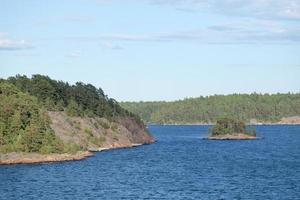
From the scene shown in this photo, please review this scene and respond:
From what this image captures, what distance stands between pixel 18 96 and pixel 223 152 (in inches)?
2542

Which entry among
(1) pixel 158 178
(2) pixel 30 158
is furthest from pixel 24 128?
(1) pixel 158 178

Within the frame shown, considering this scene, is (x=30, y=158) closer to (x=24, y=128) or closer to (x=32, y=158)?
(x=32, y=158)

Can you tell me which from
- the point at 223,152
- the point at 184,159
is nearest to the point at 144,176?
the point at 184,159

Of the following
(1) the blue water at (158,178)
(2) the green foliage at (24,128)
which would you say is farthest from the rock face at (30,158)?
(1) the blue water at (158,178)

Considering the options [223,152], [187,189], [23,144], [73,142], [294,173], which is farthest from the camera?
[223,152]

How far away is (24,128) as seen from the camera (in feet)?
539

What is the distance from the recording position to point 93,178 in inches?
4929

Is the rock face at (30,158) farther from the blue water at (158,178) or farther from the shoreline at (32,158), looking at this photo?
the blue water at (158,178)

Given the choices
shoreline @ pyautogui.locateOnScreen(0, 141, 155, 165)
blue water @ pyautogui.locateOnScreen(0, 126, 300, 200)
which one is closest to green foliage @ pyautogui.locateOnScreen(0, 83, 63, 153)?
shoreline @ pyautogui.locateOnScreen(0, 141, 155, 165)

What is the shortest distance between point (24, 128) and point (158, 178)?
170 feet

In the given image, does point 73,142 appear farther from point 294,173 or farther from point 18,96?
point 294,173

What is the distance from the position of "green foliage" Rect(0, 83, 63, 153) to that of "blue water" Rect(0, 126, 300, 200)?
9139 mm

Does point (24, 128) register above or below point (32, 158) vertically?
above

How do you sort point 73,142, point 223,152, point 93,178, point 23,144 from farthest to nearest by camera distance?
point 223,152 → point 73,142 → point 23,144 → point 93,178
